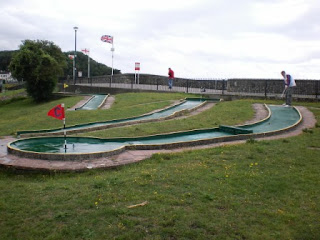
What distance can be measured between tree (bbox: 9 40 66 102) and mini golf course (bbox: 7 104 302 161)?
75.4ft

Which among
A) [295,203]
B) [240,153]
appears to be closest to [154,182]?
[295,203]

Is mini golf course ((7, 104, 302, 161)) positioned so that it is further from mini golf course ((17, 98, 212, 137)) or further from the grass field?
mini golf course ((17, 98, 212, 137))

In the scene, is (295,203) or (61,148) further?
(61,148)

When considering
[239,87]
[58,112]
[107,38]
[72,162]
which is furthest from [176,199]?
[107,38]

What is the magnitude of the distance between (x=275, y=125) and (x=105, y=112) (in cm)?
877

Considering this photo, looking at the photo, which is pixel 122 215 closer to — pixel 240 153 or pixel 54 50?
pixel 240 153

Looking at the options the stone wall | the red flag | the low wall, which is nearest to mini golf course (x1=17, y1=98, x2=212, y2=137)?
the red flag

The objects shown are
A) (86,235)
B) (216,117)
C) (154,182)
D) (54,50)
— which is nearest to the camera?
(86,235)

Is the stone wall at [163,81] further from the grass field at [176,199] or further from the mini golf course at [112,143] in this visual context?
the grass field at [176,199]

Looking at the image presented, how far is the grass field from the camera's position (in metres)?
4.41

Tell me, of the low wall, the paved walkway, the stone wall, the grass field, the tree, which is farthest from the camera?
the tree

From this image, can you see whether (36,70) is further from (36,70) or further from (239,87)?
(239,87)

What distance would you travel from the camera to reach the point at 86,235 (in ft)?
14.0

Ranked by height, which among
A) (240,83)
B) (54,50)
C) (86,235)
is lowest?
(86,235)
